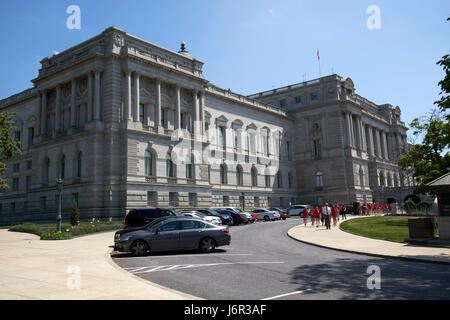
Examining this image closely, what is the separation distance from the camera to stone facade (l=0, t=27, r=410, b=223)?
41.2 meters

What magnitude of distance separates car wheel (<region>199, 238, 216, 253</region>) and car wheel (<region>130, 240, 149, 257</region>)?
96.9 inches

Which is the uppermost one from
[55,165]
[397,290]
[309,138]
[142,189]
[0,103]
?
[0,103]

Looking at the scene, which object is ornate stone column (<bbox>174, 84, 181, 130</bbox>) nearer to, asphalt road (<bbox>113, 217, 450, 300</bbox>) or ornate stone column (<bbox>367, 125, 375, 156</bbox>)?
asphalt road (<bbox>113, 217, 450, 300</bbox>)

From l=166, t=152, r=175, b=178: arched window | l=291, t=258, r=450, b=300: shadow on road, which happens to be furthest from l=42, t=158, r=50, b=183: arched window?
l=291, t=258, r=450, b=300: shadow on road

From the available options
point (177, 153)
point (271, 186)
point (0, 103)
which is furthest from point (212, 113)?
point (0, 103)

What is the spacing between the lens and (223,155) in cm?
5597

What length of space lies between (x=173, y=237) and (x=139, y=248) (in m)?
1.55

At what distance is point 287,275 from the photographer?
1152cm

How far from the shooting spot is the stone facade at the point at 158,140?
135 ft

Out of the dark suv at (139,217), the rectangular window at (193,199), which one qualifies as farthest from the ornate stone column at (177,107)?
the dark suv at (139,217)

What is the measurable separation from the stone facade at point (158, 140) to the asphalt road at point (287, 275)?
2598 centimetres

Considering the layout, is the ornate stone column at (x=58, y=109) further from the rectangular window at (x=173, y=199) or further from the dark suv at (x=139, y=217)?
the dark suv at (x=139, y=217)
